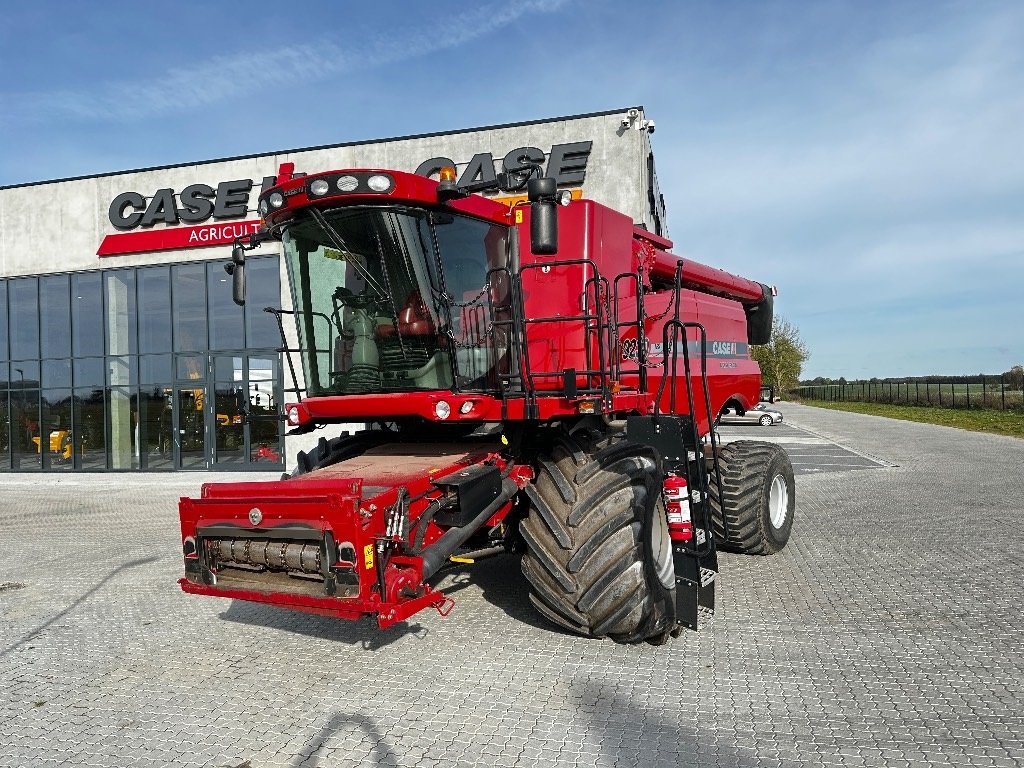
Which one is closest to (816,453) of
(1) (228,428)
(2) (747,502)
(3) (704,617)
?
(2) (747,502)

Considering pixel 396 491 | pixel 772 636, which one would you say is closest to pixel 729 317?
pixel 772 636

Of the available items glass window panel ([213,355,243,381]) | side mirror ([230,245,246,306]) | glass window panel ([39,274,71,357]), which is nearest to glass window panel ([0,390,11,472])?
glass window panel ([39,274,71,357])

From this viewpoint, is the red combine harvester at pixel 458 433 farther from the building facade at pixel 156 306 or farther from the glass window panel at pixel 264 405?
the glass window panel at pixel 264 405

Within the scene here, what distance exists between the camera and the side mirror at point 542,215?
446cm

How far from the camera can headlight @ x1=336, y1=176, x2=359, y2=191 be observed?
4.63 metres

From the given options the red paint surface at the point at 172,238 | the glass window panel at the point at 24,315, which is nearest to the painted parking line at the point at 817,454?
the red paint surface at the point at 172,238

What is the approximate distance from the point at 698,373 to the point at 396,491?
12.0 ft

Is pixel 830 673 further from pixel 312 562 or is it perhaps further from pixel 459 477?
pixel 312 562

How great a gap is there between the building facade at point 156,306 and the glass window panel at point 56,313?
33 millimetres

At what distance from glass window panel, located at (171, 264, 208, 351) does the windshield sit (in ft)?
45.3

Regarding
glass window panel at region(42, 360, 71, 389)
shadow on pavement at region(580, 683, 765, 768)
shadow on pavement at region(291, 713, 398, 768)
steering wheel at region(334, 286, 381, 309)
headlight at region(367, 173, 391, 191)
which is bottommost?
shadow on pavement at region(291, 713, 398, 768)

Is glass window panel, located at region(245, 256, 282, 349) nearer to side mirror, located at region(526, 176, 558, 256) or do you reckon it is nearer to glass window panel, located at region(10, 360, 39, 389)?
glass window panel, located at region(10, 360, 39, 389)

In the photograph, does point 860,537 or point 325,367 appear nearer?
point 325,367

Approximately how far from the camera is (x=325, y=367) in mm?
5398
